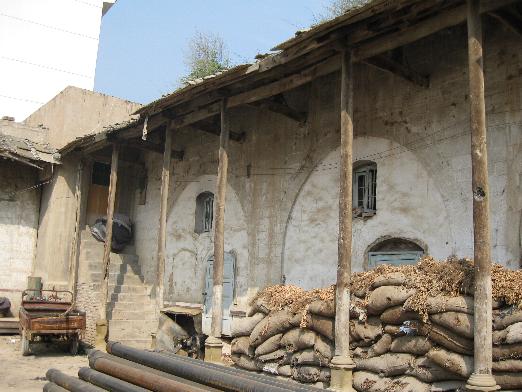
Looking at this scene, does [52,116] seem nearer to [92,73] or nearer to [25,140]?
[25,140]

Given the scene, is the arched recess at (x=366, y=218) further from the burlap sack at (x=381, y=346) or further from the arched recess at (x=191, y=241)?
the burlap sack at (x=381, y=346)

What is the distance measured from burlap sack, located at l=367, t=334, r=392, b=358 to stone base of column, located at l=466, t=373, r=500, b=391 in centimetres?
132

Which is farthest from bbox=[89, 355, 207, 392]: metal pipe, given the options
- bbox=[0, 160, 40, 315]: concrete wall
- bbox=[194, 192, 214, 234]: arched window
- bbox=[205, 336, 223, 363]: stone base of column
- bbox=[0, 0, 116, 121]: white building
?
bbox=[0, 0, 116, 121]: white building

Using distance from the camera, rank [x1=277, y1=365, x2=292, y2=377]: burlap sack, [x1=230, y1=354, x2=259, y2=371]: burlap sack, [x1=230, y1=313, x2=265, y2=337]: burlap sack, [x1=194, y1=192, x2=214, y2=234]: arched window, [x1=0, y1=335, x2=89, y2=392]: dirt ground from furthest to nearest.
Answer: [x1=194, y1=192, x2=214, y2=234]: arched window → [x1=0, y1=335, x2=89, y2=392]: dirt ground → [x1=230, y1=313, x2=265, y2=337]: burlap sack → [x1=230, y1=354, x2=259, y2=371]: burlap sack → [x1=277, y1=365, x2=292, y2=377]: burlap sack

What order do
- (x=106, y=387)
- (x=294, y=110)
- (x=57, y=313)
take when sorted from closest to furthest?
(x=106, y=387) → (x=294, y=110) → (x=57, y=313)

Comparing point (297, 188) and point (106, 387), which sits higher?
point (297, 188)

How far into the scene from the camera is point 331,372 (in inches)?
300

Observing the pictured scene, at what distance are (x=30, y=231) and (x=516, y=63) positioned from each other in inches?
579

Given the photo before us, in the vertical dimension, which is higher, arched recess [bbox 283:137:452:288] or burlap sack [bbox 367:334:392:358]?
arched recess [bbox 283:137:452:288]

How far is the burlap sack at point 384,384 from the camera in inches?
261

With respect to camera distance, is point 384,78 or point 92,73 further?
point 92,73

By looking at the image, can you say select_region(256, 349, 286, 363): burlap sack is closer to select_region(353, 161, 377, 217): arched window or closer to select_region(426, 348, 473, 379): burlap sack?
select_region(426, 348, 473, 379): burlap sack

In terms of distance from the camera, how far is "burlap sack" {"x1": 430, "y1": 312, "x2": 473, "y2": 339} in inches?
245

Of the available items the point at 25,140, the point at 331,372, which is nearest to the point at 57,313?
the point at 25,140
